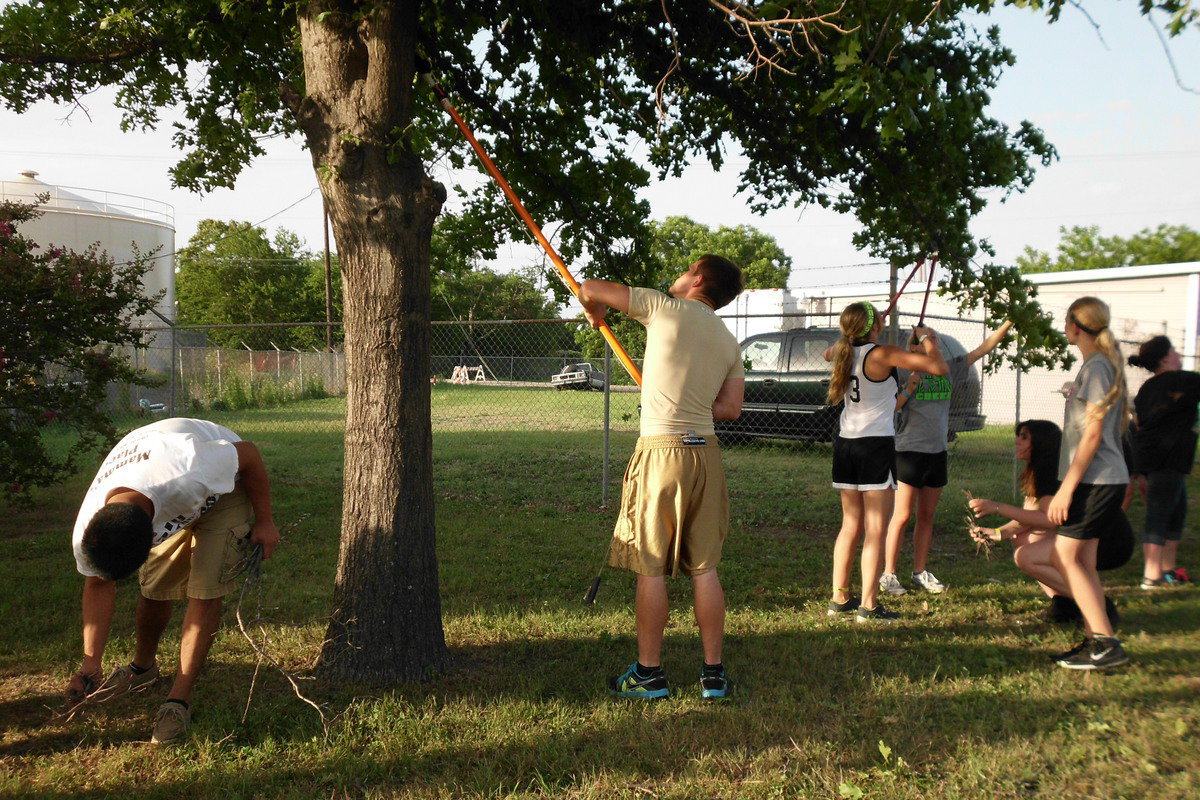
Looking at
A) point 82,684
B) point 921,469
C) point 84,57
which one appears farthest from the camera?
point 84,57

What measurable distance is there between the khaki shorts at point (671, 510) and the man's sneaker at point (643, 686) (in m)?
0.47

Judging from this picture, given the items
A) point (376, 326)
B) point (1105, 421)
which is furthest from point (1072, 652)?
point (376, 326)

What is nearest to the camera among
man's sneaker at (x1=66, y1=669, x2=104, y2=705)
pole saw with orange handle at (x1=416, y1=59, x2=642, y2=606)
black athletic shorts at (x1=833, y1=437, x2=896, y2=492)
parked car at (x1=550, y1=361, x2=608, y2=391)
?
man's sneaker at (x1=66, y1=669, x2=104, y2=705)

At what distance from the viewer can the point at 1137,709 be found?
11.5 feet

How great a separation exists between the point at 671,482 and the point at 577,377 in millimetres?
7280

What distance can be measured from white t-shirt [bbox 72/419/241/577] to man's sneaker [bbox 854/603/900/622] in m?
3.47

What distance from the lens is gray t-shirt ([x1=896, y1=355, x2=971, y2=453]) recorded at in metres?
5.55

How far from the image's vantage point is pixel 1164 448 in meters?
5.87

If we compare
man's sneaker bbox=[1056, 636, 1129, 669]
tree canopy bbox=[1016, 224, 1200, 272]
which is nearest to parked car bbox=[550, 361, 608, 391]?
man's sneaker bbox=[1056, 636, 1129, 669]

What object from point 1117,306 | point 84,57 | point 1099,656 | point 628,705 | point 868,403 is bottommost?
point 628,705

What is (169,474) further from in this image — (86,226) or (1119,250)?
(1119,250)

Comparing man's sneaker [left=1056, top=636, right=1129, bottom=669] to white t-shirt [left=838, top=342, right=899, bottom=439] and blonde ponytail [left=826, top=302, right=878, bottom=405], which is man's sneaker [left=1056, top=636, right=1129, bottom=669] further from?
blonde ponytail [left=826, top=302, right=878, bottom=405]

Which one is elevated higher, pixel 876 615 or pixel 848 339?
pixel 848 339

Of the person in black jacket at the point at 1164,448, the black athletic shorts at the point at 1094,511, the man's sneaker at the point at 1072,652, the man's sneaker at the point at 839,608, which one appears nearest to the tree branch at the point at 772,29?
the black athletic shorts at the point at 1094,511
